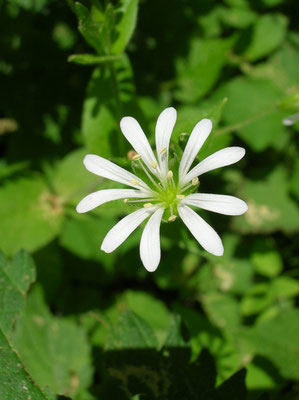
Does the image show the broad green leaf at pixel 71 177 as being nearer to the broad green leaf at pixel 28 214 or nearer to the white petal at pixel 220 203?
the broad green leaf at pixel 28 214

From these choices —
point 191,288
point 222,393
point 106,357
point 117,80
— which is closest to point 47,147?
point 117,80

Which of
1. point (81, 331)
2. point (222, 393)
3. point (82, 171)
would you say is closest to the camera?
point (222, 393)

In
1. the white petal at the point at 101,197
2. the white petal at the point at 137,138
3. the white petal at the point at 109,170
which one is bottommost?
the white petal at the point at 101,197

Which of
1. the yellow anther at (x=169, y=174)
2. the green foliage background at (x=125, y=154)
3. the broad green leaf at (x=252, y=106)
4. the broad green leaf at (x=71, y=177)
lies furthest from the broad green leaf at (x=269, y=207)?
the yellow anther at (x=169, y=174)

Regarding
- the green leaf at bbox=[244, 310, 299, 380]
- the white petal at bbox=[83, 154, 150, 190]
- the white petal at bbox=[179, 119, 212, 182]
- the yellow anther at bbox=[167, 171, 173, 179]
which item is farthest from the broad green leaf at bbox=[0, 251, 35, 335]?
the green leaf at bbox=[244, 310, 299, 380]

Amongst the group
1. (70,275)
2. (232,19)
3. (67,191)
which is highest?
(232,19)

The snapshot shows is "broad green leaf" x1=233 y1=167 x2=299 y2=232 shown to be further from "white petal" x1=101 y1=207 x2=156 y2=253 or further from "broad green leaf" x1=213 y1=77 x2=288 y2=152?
"white petal" x1=101 y1=207 x2=156 y2=253

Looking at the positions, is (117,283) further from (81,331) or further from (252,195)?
(252,195)

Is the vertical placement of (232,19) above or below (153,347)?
above
